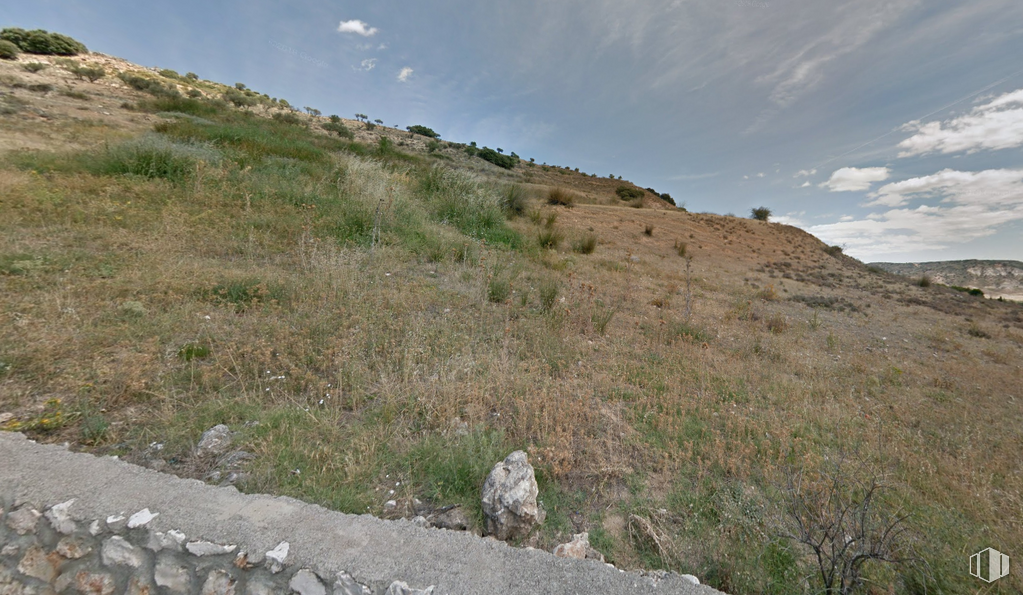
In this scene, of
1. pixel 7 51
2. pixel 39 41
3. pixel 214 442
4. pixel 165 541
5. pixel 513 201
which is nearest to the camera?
pixel 165 541

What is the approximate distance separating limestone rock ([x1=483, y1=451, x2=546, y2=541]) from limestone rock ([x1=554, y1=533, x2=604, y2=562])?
0.21 meters

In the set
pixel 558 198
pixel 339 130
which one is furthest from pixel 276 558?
pixel 339 130

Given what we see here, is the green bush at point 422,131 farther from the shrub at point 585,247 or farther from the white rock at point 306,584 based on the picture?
the white rock at point 306,584

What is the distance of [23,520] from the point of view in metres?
1.62

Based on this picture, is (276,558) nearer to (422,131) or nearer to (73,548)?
(73,548)

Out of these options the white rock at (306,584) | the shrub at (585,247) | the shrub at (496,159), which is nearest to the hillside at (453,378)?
the white rock at (306,584)

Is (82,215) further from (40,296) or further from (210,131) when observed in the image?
(210,131)

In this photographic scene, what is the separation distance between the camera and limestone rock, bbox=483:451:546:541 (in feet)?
6.40

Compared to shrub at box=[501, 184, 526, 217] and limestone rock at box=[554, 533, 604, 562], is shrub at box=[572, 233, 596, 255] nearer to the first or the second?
shrub at box=[501, 184, 526, 217]

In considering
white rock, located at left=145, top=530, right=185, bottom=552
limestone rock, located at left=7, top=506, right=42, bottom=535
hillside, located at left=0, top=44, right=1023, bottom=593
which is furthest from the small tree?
limestone rock, located at left=7, top=506, right=42, bottom=535

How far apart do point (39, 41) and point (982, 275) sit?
2317 inches

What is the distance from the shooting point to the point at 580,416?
298 centimetres

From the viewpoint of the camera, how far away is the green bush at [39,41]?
21170 mm

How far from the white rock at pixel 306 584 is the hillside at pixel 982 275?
26542mm
